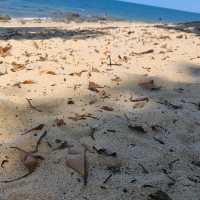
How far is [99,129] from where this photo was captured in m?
3.15

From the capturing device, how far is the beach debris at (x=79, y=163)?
261 centimetres

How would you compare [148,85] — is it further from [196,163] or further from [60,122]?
[196,163]

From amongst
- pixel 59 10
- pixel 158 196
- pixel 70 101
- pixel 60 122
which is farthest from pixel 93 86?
pixel 59 10

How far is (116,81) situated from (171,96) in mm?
585

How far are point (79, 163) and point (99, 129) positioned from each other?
1.69ft

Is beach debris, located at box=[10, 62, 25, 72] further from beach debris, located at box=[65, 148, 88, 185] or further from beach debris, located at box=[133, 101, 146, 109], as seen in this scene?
beach debris, located at box=[65, 148, 88, 185]

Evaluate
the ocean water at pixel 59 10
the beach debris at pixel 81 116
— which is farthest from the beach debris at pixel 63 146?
the ocean water at pixel 59 10

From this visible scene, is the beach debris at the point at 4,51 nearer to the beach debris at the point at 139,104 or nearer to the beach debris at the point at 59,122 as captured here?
the beach debris at the point at 139,104

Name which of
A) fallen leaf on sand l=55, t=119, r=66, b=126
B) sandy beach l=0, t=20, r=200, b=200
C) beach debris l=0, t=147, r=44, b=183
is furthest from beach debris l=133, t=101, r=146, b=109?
beach debris l=0, t=147, r=44, b=183

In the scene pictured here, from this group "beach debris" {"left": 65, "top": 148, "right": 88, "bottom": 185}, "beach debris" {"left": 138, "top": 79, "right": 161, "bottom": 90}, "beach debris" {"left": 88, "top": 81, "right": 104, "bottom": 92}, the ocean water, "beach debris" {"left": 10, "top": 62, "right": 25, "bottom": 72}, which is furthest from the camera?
the ocean water

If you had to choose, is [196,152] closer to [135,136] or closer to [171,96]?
[135,136]

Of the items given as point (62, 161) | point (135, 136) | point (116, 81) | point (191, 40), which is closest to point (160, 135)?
point (135, 136)

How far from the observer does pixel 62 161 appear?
106 inches

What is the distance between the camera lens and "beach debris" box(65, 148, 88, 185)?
2.61 m
